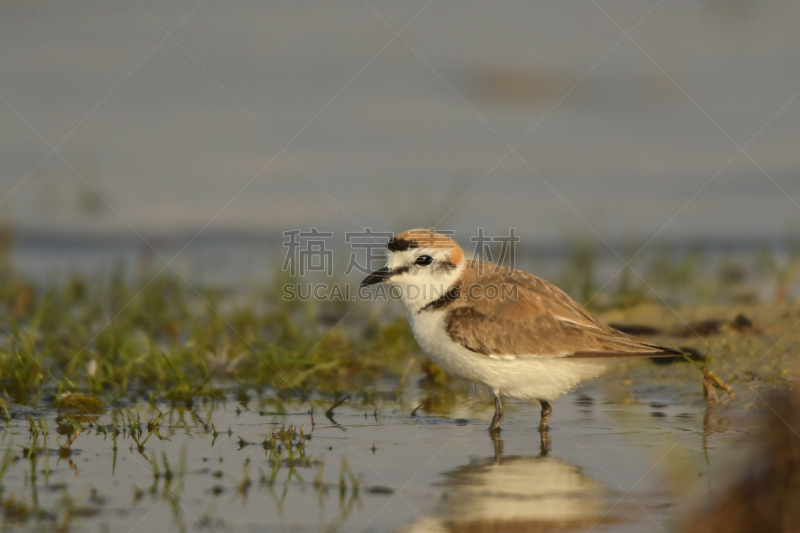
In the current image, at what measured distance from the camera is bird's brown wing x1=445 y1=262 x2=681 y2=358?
671cm

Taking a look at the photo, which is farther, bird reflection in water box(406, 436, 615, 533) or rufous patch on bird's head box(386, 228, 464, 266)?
rufous patch on bird's head box(386, 228, 464, 266)

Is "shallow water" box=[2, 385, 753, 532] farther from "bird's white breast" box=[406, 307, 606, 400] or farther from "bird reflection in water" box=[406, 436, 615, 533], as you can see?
"bird's white breast" box=[406, 307, 606, 400]

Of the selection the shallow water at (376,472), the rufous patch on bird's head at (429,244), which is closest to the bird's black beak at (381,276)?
the rufous patch on bird's head at (429,244)

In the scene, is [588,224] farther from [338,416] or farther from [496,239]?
[338,416]

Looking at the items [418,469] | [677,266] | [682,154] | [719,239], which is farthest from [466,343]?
[682,154]

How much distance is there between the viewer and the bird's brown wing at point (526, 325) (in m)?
6.71

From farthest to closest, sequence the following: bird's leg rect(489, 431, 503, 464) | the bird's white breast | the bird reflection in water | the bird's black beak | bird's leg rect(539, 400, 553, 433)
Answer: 1. the bird's black beak
2. the bird's white breast
3. bird's leg rect(539, 400, 553, 433)
4. bird's leg rect(489, 431, 503, 464)
5. the bird reflection in water

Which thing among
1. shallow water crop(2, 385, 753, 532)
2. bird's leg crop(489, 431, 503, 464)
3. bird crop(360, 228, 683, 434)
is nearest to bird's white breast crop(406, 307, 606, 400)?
bird crop(360, 228, 683, 434)

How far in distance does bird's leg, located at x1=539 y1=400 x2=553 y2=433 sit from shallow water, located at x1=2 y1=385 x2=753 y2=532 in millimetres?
77

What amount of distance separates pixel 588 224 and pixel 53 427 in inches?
257

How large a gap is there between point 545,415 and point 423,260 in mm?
1453

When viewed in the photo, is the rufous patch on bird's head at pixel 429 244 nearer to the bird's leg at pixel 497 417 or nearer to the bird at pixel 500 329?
the bird at pixel 500 329

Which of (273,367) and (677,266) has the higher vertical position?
(677,266)

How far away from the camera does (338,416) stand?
263 inches
